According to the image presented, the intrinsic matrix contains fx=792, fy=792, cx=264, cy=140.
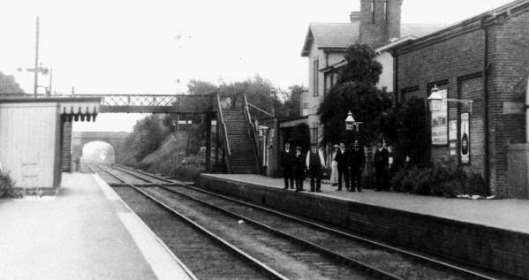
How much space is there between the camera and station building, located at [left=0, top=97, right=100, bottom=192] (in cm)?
2272

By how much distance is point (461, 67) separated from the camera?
70.1 ft

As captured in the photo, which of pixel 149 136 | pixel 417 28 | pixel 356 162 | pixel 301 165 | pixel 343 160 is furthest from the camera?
pixel 149 136

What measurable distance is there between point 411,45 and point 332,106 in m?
3.18

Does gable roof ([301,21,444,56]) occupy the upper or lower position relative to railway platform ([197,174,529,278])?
upper

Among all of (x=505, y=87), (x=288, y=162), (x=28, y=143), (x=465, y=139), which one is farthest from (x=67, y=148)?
(x=505, y=87)

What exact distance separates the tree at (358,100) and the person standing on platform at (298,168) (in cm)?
216

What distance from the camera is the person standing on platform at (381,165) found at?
23.2 m

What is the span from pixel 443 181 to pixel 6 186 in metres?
11.9

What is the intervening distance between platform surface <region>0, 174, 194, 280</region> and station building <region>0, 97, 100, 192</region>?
12.8 ft

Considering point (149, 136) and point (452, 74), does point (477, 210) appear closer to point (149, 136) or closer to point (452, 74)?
point (452, 74)

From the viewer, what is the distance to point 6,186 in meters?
22.0

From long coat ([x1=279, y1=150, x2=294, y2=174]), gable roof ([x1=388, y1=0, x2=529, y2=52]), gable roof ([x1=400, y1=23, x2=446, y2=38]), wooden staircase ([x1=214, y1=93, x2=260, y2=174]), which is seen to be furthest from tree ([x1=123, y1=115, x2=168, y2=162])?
gable roof ([x1=388, y1=0, x2=529, y2=52])

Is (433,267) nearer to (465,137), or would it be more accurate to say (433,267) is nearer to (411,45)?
(465,137)

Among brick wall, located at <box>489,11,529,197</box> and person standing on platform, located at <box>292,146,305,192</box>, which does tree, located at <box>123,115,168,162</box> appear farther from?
brick wall, located at <box>489,11,529,197</box>
